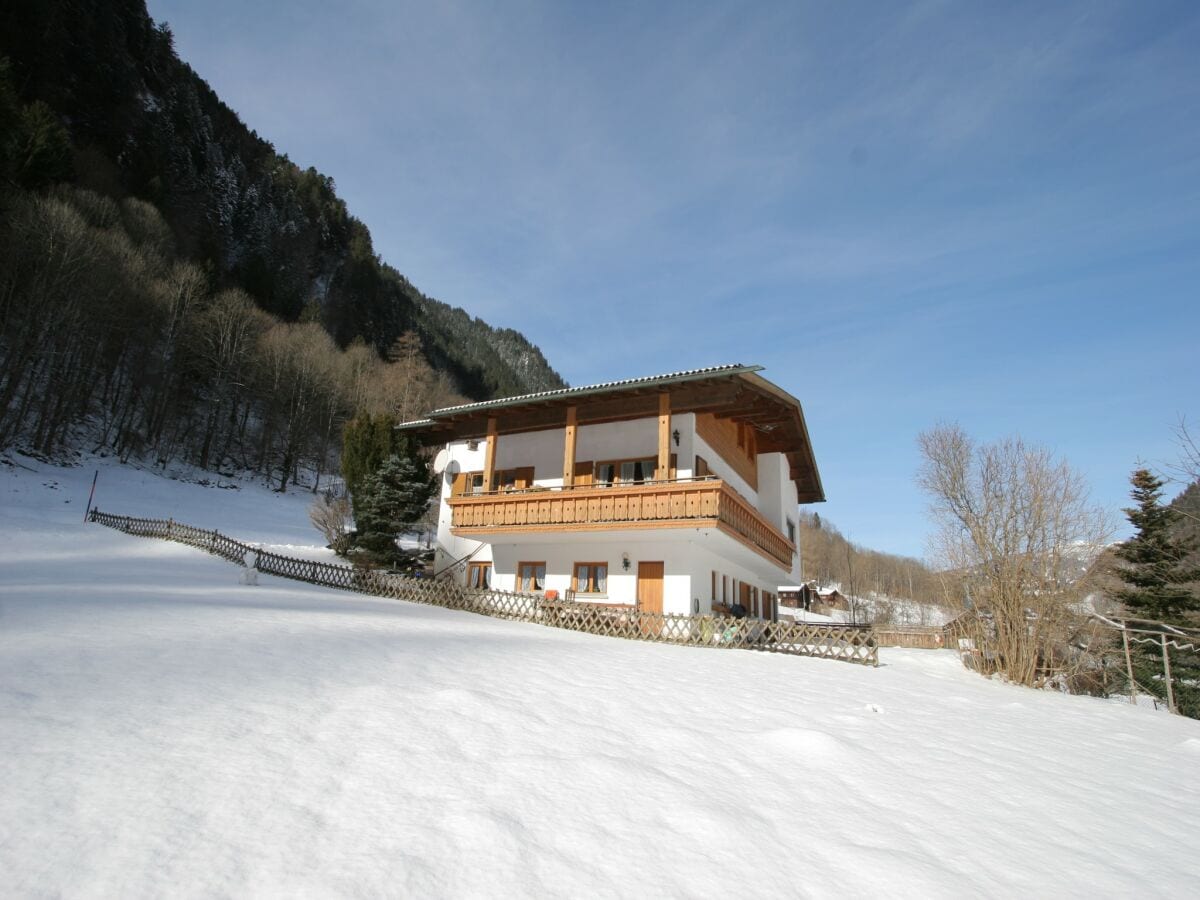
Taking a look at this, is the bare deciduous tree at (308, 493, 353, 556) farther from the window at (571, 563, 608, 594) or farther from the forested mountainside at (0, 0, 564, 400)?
the forested mountainside at (0, 0, 564, 400)

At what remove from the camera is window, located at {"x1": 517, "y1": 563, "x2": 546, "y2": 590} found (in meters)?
21.0

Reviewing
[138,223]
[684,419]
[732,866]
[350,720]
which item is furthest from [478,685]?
[138,223]

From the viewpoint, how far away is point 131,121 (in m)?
55.0

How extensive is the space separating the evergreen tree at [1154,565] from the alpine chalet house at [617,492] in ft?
38.8

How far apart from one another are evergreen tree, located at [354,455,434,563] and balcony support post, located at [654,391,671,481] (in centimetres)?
1077

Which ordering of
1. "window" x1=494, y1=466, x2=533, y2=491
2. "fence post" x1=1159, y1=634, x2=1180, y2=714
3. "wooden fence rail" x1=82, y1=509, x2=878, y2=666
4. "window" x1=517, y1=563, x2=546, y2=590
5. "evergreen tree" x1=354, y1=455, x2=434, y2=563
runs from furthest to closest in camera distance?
"evergreen tree" x1=354, y1=455, x2=434, y2=563 → "window" x1=494, y1=466, x2=533, y2=491 → "window" x1=517, y1=563, x2=546, y2=590 → "wooden fence rail" x1=82, y1=509, x2=878, y2=666 → "fence post" x1=1159, y1=634, x2=1180, y2=714

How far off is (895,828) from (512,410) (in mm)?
18567

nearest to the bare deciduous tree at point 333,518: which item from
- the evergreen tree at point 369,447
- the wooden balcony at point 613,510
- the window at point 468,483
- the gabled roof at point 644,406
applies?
the evergreen tree at point 369,447

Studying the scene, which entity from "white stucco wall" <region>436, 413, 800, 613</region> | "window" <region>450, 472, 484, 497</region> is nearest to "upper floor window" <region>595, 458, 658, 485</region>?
"white stucco wall" <region>436, 413, 800, 613</region>

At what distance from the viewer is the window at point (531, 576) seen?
2102cm

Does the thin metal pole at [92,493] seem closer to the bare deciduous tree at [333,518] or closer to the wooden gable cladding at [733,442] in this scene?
the bare deciduous tree at [333,518]

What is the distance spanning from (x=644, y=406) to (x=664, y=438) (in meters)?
1.57

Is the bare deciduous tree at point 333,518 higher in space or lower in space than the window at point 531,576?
higher

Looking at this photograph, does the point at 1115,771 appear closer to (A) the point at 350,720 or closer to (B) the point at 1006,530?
(A) the point at 350,720
